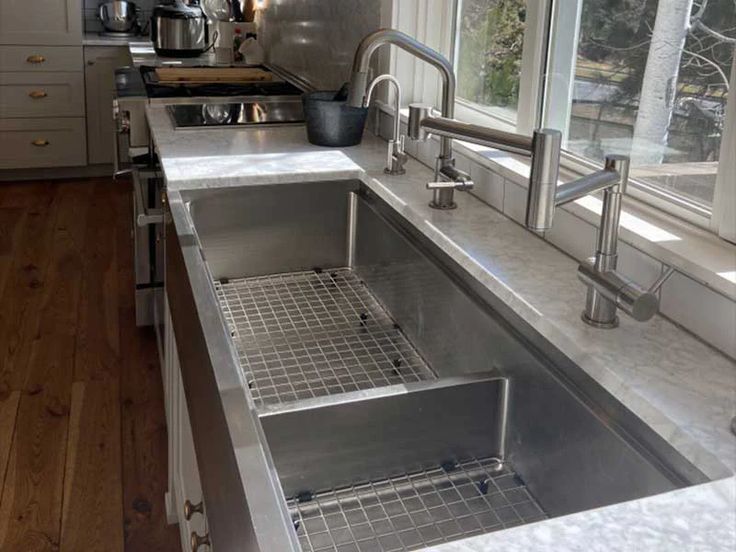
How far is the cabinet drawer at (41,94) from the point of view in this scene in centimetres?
525

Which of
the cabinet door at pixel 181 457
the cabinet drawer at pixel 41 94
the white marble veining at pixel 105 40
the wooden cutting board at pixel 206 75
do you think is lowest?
the cabinet door at pixel 181 457

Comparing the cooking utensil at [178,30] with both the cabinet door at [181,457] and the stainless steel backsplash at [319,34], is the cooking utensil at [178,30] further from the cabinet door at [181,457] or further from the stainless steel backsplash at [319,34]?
the cabinet door at [181,457]

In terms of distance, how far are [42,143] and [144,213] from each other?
3127 mm

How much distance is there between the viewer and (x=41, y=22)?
17.0ft

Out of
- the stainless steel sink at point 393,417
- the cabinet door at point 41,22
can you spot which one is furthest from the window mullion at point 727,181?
the cabinet door at point 41,22

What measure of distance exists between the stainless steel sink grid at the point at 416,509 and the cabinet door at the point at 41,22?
15.6ft

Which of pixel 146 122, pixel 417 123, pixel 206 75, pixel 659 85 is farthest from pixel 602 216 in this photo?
pixel 206 75

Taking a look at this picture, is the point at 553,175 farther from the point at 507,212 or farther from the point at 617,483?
the point at 507,212

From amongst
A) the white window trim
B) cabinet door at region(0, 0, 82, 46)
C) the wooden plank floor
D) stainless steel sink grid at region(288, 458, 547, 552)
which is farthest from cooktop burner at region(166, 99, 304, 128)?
cabinet door at region(0, 0, 82, 46)

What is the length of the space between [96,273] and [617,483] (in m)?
3.21

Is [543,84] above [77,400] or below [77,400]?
above

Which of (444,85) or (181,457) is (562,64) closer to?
(444,85)

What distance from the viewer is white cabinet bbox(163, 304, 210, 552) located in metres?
1.41

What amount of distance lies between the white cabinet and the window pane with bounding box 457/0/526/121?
90cm
